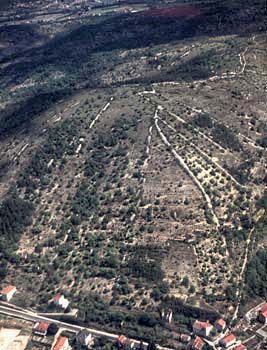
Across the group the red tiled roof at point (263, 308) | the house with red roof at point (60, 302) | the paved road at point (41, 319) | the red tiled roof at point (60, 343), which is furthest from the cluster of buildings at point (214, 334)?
the house with red roof at point (60, 302)

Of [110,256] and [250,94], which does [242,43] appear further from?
[110,256]

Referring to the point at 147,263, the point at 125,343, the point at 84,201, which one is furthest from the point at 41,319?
the point at 84,201

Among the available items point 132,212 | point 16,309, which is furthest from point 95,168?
point 16,309

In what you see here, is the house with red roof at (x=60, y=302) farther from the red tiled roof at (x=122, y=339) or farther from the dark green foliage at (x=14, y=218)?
the dark green foliage at (x=14, y=218)

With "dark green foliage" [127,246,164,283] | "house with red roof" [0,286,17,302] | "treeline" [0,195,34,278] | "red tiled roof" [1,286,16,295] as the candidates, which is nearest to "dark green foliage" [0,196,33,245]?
"treeline" [0,195,34,278]

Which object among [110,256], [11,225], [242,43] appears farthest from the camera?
[242,43]

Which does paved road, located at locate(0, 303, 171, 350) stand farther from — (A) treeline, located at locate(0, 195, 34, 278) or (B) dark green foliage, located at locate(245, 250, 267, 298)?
(B) dark green foliage, located at locate(245, 250, 267, 298)
